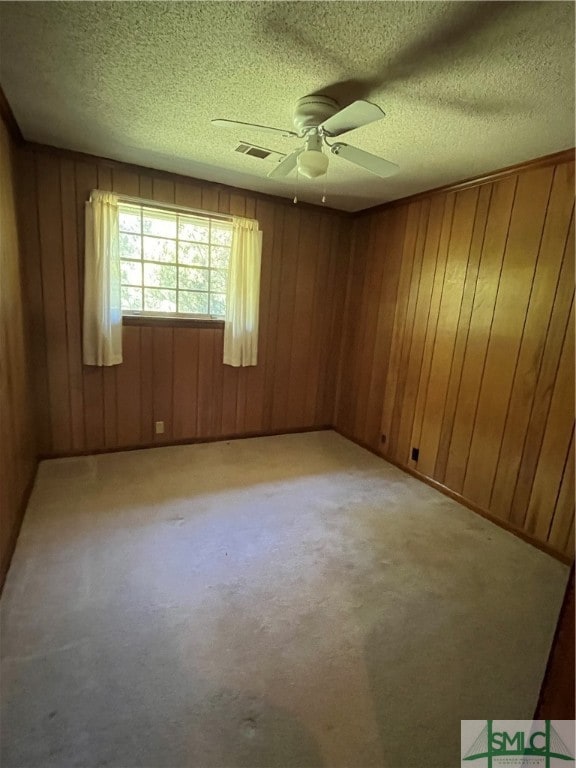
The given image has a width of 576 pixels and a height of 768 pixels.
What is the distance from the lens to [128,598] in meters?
1.71

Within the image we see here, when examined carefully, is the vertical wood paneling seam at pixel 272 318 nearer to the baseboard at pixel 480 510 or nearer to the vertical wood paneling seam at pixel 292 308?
the vertical wood paneling seam at pixel 292 308

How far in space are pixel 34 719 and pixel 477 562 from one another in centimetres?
219

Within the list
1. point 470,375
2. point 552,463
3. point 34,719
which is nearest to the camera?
point 34,719

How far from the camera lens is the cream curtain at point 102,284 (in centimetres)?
279

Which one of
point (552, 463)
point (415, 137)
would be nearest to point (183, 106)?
point (415, 137)

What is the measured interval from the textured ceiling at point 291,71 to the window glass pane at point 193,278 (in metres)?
1.04

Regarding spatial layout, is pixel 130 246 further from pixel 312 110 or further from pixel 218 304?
pixel 312 110

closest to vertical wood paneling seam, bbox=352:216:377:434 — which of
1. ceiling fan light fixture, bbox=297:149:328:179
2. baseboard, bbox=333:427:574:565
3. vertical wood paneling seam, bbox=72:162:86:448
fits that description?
baseboard, bbox=333:427:574:565

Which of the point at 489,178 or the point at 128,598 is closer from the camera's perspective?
the point at 128,598

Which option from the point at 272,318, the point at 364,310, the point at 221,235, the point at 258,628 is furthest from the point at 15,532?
the point at 364,310

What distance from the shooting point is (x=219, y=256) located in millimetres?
3445

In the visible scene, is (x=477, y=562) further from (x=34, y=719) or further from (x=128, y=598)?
(x=34, y=719)

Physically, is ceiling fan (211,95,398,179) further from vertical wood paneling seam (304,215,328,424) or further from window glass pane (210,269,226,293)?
vertical wood paneling seam (304,215,328,424)

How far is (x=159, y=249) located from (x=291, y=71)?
1.96 m
